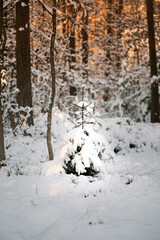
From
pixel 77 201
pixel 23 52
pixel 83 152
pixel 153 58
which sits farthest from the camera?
pixel 153 58

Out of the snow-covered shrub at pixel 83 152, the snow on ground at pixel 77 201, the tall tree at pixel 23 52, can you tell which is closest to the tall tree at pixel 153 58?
the snow on ground at pixel 77 201

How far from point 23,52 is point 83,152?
5386 mm

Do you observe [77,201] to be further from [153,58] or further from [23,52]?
[153,58]

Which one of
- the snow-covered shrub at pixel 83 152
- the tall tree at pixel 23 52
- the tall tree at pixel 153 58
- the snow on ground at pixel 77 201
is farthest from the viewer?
the tall tree at pixel 153 58

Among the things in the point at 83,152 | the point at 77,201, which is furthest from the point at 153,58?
the point at 77,201

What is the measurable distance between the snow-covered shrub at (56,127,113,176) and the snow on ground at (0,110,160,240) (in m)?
0.22

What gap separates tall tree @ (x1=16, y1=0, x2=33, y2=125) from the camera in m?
7.86

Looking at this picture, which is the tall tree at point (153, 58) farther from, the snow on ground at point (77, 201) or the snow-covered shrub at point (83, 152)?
the snow-covered shrub at point (83, 152)

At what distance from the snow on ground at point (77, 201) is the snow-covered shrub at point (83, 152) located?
22cm

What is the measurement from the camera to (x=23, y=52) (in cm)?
807

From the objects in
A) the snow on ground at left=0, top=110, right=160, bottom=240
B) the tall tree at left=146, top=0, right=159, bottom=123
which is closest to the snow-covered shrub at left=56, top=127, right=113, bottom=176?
the snow on ground at left=0, top=110, right=160, bottom=240

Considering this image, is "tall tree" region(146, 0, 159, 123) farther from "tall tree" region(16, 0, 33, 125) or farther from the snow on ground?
"tall tree" region(16, 0, 33, 125)

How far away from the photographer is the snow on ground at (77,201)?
114 inches

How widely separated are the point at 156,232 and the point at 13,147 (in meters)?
6.08
